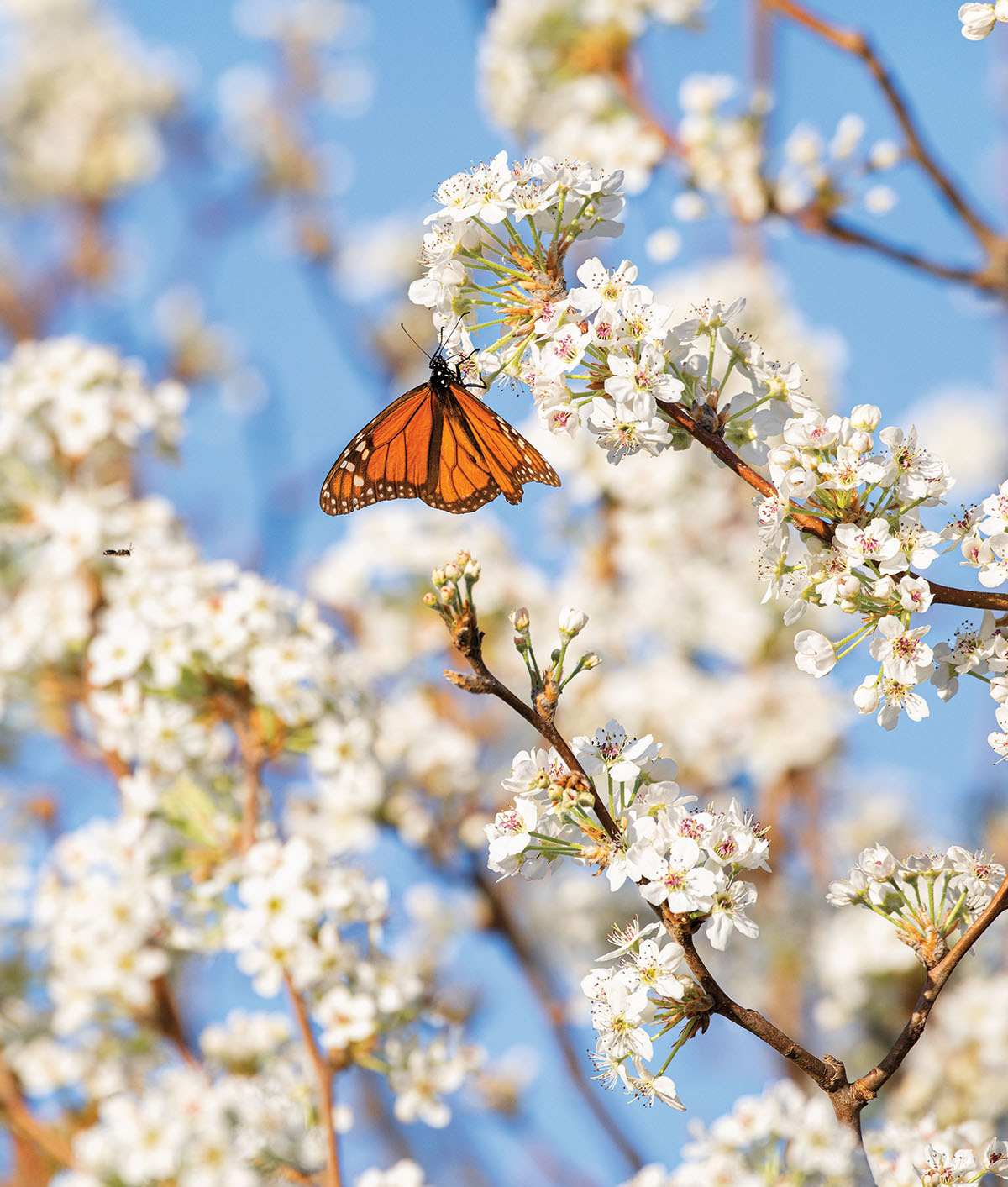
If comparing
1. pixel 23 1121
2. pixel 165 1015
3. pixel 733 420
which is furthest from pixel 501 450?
pixel 23 1121

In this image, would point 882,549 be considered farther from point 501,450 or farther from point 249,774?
point 249,774

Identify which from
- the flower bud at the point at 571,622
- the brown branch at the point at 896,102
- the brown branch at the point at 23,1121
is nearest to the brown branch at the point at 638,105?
the brown branch at the point at 896,102

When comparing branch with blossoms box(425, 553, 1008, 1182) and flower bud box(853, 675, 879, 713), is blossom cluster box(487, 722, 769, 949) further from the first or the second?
flower bud box(853, 675, 879, 713)

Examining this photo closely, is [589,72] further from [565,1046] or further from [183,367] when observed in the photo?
[183,367]

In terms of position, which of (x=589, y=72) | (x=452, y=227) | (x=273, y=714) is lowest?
(x=452, y=227)

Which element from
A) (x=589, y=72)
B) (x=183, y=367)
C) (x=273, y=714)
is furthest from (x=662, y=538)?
(x=183, y=367)
